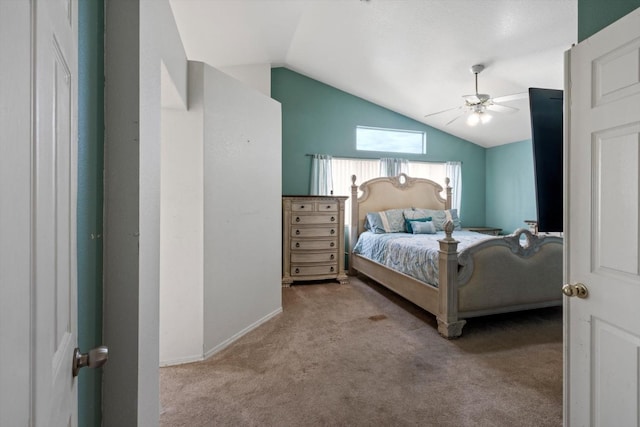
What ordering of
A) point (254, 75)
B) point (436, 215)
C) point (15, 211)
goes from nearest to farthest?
point (15, 211), point (254, 75), point (436, 215)

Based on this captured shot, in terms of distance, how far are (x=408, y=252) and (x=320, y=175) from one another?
84.4 inches

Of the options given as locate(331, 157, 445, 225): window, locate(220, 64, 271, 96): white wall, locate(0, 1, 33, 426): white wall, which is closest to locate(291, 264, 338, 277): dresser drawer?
locate(331, 157, 445, 225): window

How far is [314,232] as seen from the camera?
429cm

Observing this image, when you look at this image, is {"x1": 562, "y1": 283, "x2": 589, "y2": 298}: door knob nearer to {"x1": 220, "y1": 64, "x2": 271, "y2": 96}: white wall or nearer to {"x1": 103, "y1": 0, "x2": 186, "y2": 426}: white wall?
{"x1": 103, "y1": 0, "x2": 186, "y2": 426}: white wall

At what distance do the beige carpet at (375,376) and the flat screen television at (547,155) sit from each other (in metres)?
1.09

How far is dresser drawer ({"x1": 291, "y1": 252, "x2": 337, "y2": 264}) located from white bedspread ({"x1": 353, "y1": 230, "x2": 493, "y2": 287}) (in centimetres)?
52

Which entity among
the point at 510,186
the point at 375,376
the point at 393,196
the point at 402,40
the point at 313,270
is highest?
the point at 402,40

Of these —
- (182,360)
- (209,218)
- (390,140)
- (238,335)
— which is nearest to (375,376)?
(238,335)

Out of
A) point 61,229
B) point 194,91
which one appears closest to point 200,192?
point 194,91

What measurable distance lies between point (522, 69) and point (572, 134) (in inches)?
107

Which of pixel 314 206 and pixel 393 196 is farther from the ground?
pixel 393 196

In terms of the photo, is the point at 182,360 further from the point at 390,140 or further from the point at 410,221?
the point at 390,140

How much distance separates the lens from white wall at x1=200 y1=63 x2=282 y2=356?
90.5 inches

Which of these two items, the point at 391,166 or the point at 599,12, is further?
the point at 391,166
